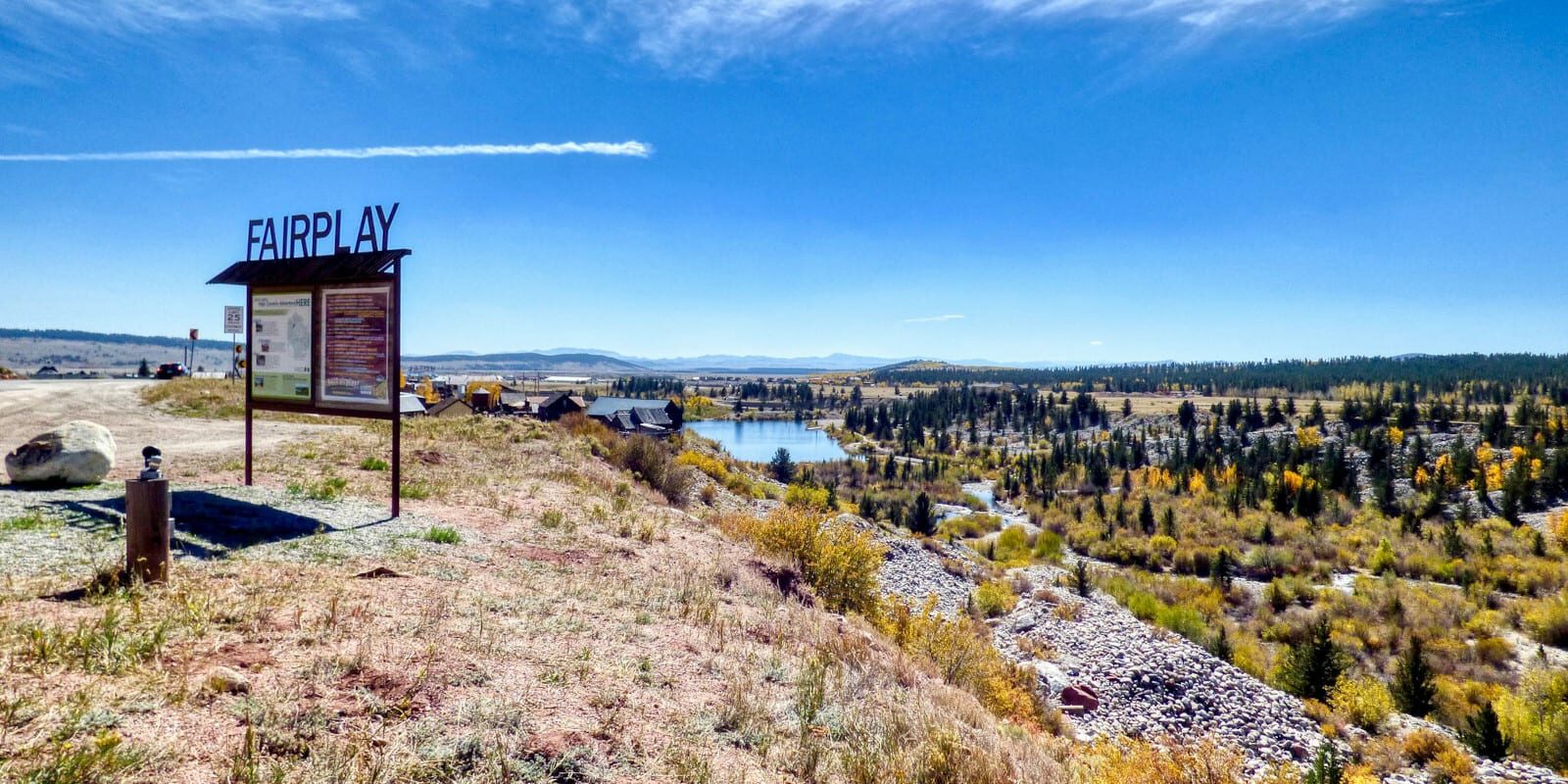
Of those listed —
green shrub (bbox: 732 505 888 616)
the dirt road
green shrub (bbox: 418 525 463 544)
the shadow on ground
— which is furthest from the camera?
the dirt road

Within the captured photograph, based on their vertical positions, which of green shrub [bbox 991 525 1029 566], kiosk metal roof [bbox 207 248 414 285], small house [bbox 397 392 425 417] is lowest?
green shrub [bbox 991 525 1029 566]

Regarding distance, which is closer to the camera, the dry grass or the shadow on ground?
the dry grass

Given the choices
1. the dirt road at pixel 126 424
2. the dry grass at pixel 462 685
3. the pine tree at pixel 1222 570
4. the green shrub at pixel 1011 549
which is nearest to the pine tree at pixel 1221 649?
the pine tree at pixel 1222 570

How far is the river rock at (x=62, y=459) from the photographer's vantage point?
374 inches

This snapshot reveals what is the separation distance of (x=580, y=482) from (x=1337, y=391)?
172835 millimetres

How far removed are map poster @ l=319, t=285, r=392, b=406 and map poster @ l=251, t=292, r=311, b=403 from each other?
475mm

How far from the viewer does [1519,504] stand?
49875mm

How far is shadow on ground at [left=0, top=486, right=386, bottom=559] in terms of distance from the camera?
7.47m

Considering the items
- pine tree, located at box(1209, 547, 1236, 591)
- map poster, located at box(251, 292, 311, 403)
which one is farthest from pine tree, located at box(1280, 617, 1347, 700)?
map poster, located at box(251, 292, 311, 403)

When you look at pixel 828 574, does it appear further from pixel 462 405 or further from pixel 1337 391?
pixel 1337 391

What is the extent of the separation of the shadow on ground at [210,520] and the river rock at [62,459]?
27 cm

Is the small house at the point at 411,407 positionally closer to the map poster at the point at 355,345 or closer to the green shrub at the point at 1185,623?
the map poster at the point at 355,345

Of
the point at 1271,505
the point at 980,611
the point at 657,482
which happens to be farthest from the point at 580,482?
the point at 1271,505

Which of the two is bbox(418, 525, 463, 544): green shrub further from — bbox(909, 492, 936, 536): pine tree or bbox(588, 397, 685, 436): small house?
bbox(588, 397, 685, 436): small house
